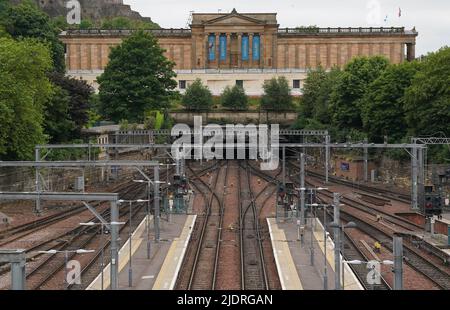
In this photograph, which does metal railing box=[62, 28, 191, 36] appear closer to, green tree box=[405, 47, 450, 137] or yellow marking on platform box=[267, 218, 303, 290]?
green tree box=[405, 47, 450, 137]

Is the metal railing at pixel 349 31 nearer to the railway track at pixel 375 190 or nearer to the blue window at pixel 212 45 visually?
the blue window at pixel 212 45

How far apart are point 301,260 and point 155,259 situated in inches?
254

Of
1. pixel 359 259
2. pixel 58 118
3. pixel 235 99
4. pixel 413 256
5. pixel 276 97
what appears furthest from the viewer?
pixel 235 99

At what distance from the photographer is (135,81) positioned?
73.9m

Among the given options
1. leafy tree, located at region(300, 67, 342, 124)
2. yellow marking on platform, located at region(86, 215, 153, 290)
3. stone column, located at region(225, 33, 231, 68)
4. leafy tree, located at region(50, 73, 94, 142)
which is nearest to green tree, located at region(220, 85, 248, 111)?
leafy tree, located at region(300, 67, 342, 124)

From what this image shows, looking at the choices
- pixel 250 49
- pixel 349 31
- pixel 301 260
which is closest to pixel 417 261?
pixel 301 260

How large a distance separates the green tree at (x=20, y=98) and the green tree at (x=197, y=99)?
46317 millimetres

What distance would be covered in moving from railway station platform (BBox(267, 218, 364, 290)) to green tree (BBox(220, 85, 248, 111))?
190 feet

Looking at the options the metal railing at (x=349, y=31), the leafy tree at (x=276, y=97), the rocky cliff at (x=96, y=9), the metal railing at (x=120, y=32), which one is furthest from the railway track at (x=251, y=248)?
the rocky cliff at (x=96, y=9)

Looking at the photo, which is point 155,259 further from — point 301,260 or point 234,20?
point 234,20

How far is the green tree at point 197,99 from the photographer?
9538 cm

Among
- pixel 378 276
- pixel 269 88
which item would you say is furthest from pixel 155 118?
pixel 378 276
